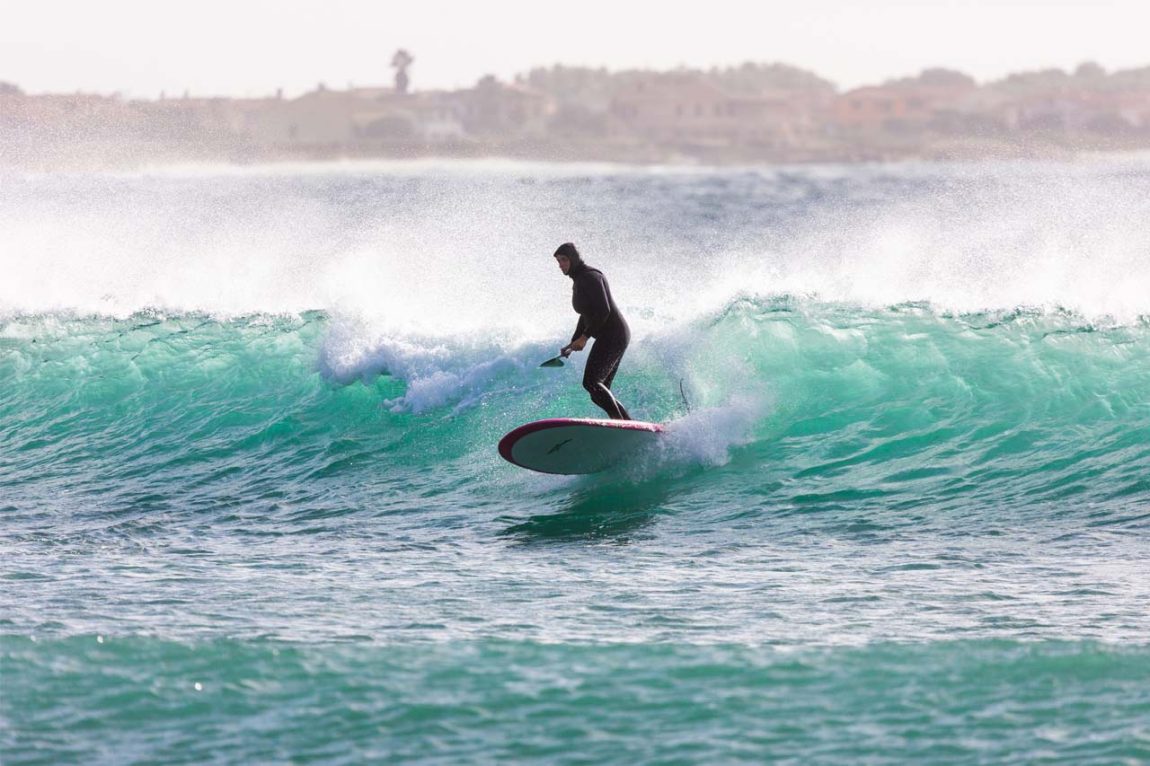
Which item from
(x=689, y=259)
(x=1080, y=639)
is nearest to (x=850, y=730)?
(x=1080, y=639)

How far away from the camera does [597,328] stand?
37.1ft

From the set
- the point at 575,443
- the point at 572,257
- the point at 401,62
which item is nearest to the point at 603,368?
the point at 575,443

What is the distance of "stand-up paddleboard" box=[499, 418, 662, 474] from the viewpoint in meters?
11.6

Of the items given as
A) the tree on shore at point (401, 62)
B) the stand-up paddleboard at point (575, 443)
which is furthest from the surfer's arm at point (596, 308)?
the tree on shore at point (401, 62)

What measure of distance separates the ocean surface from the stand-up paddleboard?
0.17 m

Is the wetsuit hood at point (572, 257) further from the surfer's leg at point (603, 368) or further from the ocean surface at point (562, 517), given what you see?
the ocean surface at point (562, 517)

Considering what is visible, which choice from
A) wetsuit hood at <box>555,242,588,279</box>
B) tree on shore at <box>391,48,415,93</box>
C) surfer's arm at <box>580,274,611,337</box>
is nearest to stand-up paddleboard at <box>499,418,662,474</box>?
surfer's arm at <box>580,274,611,337</box>

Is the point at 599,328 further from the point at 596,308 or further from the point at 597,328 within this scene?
the point at 596,308

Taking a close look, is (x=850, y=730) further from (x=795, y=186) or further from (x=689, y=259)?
(x=795, y=186)

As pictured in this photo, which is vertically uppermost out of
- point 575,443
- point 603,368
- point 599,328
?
point 599,328

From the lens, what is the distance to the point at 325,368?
633 inches

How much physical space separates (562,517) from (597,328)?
4.86 feet

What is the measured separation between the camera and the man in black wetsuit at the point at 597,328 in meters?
11.2

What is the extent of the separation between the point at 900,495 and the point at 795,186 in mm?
69915
